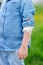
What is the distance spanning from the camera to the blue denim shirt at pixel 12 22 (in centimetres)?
297

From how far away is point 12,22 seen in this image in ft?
10.1

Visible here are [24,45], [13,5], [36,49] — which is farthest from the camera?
[36,49]

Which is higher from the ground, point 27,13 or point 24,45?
point 27,13

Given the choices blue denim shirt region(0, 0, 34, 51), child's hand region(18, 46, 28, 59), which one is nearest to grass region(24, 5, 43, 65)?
blue denim shirt region(0, 0, 34, 51)

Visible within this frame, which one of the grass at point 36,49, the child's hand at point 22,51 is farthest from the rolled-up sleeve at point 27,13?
the grass at point 36,49

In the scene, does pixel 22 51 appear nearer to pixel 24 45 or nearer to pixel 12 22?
pixel 24 45

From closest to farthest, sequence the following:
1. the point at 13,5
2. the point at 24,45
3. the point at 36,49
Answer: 1. the point at 24,45
2. the point at 13,5
3. the point at 36,49

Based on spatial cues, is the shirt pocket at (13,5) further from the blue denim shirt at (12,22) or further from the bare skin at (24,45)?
the bare skin at (24,45)

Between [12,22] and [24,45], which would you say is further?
[12,22]

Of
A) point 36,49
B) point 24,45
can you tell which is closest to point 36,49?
point 36,49

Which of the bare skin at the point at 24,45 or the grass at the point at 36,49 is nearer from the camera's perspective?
the bare skin at the point at 24,45

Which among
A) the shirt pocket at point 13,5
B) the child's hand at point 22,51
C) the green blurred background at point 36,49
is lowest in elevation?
the green blurred background at point 36,49

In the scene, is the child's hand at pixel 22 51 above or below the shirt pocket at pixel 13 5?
below

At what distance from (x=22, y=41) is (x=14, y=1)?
0.37 m
